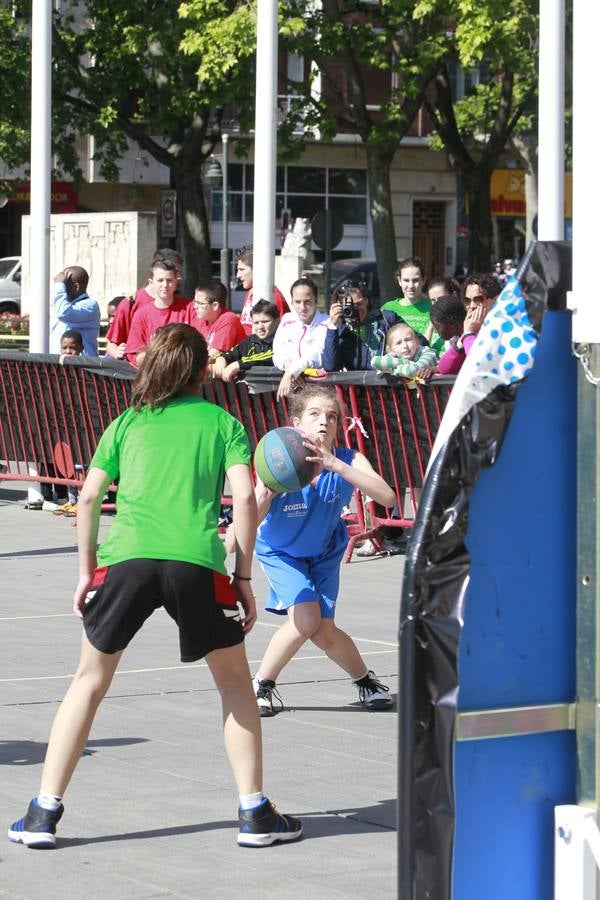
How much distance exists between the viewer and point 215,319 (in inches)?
536

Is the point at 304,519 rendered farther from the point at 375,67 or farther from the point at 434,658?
the point at 375,67

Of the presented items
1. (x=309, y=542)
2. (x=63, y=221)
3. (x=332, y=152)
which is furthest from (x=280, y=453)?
(x=332, y=152)

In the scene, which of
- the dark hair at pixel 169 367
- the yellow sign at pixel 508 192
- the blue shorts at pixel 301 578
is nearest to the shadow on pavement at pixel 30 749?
the blue shorts at pixel 301 578

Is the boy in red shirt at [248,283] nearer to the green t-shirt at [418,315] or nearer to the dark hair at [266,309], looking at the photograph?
the green t-shirt at [418,315]

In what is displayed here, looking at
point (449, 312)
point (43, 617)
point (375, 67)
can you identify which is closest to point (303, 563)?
point (43, 617)

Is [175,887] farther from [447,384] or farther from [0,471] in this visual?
[0,471]

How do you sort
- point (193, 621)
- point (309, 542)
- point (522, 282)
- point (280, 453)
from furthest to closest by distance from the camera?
1. point (309, 542)
2. point (280, 453)
3. point (193, 621)
4. point (522, 282)

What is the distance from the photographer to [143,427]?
538 centimetres

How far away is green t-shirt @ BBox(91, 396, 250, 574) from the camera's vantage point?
526cm

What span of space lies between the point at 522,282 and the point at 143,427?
2.38m

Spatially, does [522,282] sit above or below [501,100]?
below

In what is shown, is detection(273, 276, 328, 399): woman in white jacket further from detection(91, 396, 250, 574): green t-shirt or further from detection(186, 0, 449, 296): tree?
detection(186, 0, 449, 296): tree

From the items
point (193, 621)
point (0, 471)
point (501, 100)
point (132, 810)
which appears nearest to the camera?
point (193, 621)

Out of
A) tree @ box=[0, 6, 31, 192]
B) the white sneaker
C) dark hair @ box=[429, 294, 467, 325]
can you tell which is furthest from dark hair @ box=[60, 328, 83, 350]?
tree @ box=[0, 6, 31, 192]
